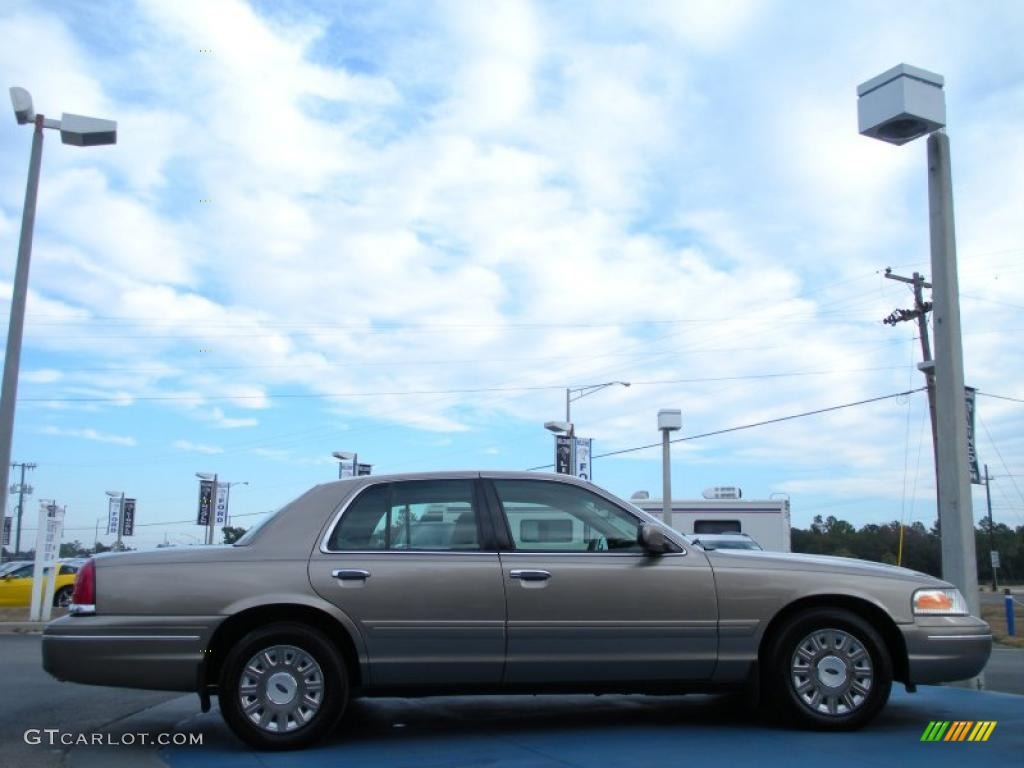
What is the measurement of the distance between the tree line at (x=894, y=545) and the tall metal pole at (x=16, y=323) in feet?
89.1

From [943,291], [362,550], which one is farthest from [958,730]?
[943,291]

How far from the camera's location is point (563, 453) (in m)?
23.8

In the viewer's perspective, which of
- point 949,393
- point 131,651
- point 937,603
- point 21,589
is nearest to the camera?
point 131,651

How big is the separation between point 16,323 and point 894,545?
5000cm

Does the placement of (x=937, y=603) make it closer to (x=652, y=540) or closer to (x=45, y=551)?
(x=652, y=540)

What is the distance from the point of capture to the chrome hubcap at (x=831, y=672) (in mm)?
5840

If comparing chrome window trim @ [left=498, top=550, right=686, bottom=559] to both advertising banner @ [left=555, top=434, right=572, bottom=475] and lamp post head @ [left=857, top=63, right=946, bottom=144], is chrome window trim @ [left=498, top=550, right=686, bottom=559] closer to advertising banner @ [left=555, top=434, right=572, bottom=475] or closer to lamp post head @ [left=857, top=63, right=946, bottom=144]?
lamp post head @ [left=857, top=63, right=946, bottom=144]

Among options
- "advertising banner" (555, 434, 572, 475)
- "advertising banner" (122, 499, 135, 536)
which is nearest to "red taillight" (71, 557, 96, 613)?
"advertising banner" (555, 434, 572, 475)

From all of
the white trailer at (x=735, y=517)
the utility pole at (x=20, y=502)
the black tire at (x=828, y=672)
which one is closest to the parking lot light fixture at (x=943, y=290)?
the black tire at (x=828, y=672)

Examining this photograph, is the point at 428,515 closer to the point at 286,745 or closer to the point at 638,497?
the point at 286,745

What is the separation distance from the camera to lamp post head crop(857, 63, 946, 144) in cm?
787

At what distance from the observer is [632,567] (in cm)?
588

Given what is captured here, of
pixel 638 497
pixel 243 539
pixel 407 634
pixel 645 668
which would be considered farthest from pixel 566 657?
pixel 638 497

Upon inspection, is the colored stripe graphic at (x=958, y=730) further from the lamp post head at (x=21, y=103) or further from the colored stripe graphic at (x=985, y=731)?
the lamp post head at (x=21, y=103)
